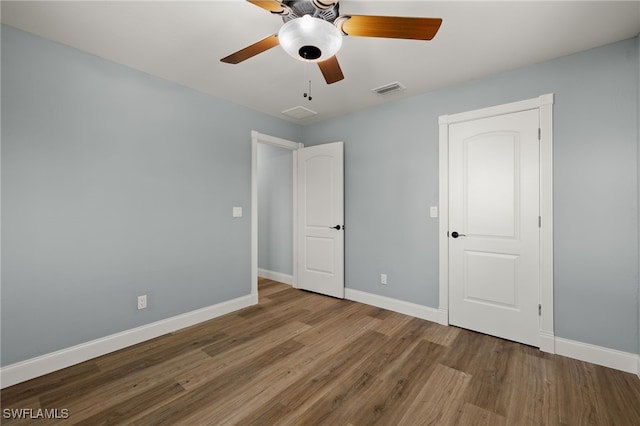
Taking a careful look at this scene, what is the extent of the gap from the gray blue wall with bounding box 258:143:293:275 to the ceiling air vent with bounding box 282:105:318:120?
79cm

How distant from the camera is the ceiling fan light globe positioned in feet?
4.89

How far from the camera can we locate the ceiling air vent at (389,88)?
3.03 meters

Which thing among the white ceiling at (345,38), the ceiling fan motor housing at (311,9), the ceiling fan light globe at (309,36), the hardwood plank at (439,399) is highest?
the white ceiling at (345,38)

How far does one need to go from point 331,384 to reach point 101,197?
2.46 m

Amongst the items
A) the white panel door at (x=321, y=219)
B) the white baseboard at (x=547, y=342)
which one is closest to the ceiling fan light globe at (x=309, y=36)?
the white panel door at (x=321, y=219)

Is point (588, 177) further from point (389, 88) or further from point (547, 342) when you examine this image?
point (389, 88)

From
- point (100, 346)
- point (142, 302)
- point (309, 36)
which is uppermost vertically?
point (309, 36)

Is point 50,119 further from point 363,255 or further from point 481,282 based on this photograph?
point 481,282

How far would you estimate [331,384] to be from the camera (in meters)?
2.05

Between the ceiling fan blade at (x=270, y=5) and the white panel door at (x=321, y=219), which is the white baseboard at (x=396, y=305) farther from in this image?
the ceiling fan blade at (x=270, y=5)

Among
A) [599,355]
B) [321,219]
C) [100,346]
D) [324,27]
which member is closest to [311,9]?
[324,27]

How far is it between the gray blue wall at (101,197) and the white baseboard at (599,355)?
3364mm

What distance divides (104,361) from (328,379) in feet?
6.13

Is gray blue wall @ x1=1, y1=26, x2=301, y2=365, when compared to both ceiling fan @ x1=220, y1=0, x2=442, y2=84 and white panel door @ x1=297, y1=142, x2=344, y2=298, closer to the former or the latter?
white panel door @ x1=297, y1=142, x2=344, y2=298
